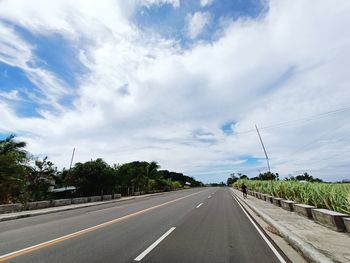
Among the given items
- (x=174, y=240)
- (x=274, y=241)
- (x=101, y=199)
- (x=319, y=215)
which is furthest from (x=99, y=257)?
(x=101, y=199)

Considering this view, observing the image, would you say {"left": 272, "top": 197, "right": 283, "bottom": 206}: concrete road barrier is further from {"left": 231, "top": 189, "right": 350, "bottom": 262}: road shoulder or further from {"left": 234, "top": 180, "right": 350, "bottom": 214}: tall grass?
{"left": 231, "top": 189, "right": 350, "bottom": 262}: road shoulder

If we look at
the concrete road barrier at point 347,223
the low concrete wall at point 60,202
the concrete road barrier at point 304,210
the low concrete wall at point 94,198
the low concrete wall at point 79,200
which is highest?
the low concrete wall at point 94,198

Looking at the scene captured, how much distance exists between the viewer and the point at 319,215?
38.0 feet

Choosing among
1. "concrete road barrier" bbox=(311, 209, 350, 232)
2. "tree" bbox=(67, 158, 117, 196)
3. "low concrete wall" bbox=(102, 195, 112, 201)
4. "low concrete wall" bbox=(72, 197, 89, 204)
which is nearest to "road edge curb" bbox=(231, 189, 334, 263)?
"concrete road barrier" bbox=(311, 209, 350, 232)

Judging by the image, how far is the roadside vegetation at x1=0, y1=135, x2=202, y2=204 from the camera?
20.4m

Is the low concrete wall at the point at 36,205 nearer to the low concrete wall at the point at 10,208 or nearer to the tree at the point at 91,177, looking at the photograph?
the low concrete wall at the point at 10,208

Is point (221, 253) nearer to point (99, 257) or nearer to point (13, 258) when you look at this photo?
point (99, 257)

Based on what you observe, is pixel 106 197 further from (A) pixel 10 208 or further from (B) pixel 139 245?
(B) pixel 139 245

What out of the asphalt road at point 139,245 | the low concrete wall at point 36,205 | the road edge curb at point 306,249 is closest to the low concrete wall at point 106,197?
the low concrete wall at point 36,205

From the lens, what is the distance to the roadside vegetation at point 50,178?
20.4 meters

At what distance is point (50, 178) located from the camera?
89.1 feet

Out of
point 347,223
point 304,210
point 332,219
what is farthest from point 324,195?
point 347,223

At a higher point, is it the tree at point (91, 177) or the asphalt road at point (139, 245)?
the tree at point (91, 177)

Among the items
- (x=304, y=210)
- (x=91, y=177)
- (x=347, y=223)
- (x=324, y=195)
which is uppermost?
(x=91, y=177)
